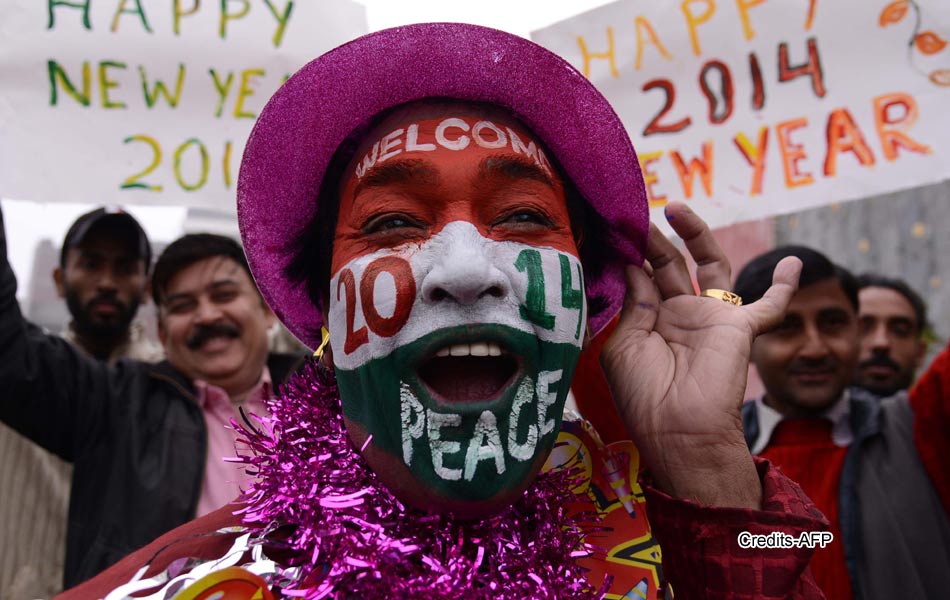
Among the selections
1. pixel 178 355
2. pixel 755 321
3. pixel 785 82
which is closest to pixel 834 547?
pixel 755 321

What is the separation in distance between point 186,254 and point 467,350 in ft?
8.41

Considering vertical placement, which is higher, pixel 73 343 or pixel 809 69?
pixel 809 69

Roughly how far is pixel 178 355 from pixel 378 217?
224 centimetres

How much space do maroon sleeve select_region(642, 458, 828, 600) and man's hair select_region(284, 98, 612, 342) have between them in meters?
0.56

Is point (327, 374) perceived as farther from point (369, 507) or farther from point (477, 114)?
point (477, 114)

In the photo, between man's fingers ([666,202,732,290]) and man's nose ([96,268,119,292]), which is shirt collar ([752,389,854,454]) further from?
man's nose ([96,268,119,292])

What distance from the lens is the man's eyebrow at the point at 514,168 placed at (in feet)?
5.56

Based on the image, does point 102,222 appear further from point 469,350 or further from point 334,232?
point 469,350

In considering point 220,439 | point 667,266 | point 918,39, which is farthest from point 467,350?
point 918,39

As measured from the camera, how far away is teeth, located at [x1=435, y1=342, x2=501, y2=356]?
4.92 feet

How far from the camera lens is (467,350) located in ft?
4.93

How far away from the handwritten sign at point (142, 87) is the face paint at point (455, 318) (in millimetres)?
1925

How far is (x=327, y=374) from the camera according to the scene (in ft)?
6.09

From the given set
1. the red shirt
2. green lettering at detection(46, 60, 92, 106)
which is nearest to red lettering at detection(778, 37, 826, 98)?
the red shirt
